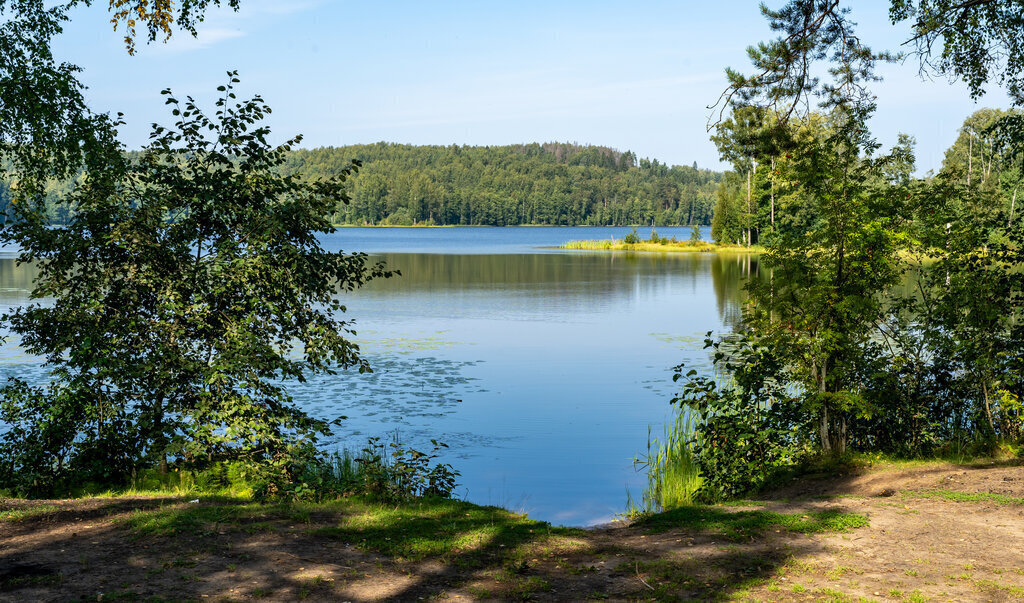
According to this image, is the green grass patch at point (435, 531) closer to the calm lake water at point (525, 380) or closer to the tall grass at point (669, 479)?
the tall grass at point (669, 479)

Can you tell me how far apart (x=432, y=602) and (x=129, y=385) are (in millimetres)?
5590

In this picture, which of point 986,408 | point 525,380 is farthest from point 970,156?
point 986,408

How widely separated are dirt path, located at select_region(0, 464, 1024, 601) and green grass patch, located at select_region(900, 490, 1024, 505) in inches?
4.5

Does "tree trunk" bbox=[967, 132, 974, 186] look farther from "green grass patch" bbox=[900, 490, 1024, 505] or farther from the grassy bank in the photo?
"green grass patch" bbox=[900, 490, 1024, 505]

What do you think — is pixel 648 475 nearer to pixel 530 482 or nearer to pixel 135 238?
pixel 530 482

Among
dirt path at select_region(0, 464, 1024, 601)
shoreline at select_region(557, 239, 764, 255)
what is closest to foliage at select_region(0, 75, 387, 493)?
dirt path at select_region(0, 464, 1024, 601)

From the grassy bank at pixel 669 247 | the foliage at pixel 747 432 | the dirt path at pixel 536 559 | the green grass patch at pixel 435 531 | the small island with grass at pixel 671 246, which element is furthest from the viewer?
the small island with grass at pixel 671 246

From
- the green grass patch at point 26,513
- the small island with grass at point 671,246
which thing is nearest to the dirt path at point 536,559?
the green grass patch at point 26,513

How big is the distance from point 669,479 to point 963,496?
410 cm

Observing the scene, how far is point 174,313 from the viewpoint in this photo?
363 inches

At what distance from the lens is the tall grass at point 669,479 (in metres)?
11.0

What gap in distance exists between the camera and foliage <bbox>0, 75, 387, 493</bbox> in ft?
29.7

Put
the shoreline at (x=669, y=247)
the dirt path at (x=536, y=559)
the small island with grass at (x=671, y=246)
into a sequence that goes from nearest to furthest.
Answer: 1. the dirt path at (x=536, y=559)
2. the shoreline at (x=669, y=247)
3. the small island with grass at (x=671, y=246)

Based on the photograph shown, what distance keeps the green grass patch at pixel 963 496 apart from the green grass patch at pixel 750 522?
1300mm
